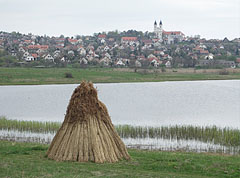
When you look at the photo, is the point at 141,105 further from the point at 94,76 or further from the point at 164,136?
the point at 94,76

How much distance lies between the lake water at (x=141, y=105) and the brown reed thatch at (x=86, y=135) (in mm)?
18528

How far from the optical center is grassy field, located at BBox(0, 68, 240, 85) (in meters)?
76.9

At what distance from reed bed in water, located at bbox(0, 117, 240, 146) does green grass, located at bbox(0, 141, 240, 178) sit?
23.8 feet

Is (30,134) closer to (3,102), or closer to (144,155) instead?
(144,155)

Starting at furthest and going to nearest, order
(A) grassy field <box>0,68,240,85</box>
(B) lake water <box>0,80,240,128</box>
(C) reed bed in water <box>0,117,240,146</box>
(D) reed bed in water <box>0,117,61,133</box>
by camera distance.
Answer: (A) grassy field <box>0,68,240,85</box>
(B) lake water <box>0,80,240,128</box>
(D) reed bed in water <box>0,117,61,133</box>
(C) reed bed in water <box>0,117,240,146</box>

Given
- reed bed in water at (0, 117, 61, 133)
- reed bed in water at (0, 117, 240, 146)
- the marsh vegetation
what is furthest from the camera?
reed bed in water at (0, 117, 61, 133)

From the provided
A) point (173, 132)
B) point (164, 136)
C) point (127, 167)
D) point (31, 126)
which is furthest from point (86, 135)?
point (31, 126)

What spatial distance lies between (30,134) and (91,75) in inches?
2095

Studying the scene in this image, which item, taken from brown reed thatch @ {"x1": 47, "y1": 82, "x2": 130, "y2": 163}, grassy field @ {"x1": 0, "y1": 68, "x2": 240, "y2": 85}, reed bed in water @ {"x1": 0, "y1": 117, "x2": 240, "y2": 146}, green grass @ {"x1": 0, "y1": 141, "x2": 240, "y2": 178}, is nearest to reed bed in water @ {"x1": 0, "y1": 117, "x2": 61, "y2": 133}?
reed bed in water @ {"x1": 0, "y1": 117, "x2": 240, "y2": 146}

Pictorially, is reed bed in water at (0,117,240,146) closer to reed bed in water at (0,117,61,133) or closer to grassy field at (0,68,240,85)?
reed bed in water at (0,117,61,133)

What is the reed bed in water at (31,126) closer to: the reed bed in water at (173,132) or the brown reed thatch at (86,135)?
the reed bed in water at (173,132)

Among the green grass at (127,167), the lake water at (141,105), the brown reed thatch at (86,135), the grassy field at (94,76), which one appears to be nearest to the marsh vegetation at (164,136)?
the green grass at (127,167)

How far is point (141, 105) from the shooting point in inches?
2024

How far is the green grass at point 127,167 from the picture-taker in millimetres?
14211
